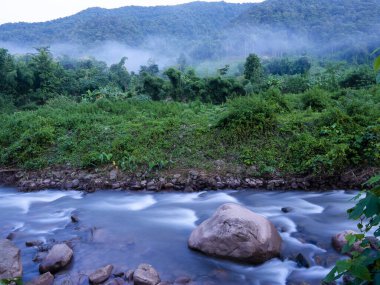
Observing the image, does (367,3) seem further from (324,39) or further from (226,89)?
(226,89)

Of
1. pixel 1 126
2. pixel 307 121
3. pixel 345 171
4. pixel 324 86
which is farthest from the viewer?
pixel 324 86

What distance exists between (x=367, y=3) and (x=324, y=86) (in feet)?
184

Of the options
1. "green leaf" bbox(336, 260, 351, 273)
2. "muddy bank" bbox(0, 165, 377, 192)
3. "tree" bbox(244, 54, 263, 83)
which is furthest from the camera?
"tree" bbox(244, 54, 263, 83)

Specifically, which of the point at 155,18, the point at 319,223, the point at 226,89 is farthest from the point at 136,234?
the point at 155,18

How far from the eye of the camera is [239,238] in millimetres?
5246

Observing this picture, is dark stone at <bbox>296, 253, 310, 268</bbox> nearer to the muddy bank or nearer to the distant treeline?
the muddy bank

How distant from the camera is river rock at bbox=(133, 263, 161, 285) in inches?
187

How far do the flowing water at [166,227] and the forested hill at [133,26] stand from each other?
77118 mm

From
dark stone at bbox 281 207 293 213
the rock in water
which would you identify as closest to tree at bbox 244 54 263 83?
dark stone at bbox 281 207 293 213

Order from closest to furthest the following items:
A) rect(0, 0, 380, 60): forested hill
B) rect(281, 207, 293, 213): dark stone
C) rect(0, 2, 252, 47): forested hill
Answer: rect(281, 207, 293, 213): dark stone, rect(0, 0, 380, 60): forested hill, rect(0, 2, 252, 47): forested hill

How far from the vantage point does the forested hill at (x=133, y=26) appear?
83.0m

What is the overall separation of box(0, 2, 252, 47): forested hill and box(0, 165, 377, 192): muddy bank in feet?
248

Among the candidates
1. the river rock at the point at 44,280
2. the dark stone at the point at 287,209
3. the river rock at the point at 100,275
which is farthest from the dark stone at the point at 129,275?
the dark stone at the point at 287,209

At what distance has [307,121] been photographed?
10.5 metres
